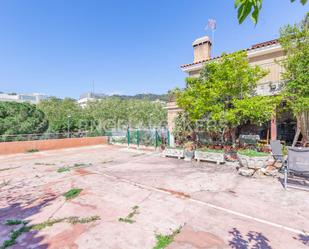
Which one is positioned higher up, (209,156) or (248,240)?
(209,156)

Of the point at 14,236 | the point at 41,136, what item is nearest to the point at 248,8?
the point at 14,236

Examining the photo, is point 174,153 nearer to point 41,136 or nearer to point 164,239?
point 164,239

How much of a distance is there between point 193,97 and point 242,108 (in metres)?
2.25

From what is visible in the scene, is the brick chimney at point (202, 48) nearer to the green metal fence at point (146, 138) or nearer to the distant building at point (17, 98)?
the green metal fence at point (146, 138)

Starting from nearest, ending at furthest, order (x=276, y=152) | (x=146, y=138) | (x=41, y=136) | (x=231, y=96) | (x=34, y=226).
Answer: (x=34, y=226), (x=276, y=152), (x=231, y=96), (x=146, y=138), (x=41, y=136)

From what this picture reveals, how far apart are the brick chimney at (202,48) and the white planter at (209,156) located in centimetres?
819

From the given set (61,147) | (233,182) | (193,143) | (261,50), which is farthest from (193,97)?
(61,147)

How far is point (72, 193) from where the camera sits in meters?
5.10

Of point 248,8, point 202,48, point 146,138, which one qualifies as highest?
point 202,48

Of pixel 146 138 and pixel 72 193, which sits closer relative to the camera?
pixel 72 193

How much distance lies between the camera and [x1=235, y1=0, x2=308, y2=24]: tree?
131 centimetres

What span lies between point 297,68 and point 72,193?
8.74m

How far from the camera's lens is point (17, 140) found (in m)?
14.5

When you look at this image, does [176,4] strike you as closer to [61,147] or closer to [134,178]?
[134,178]
